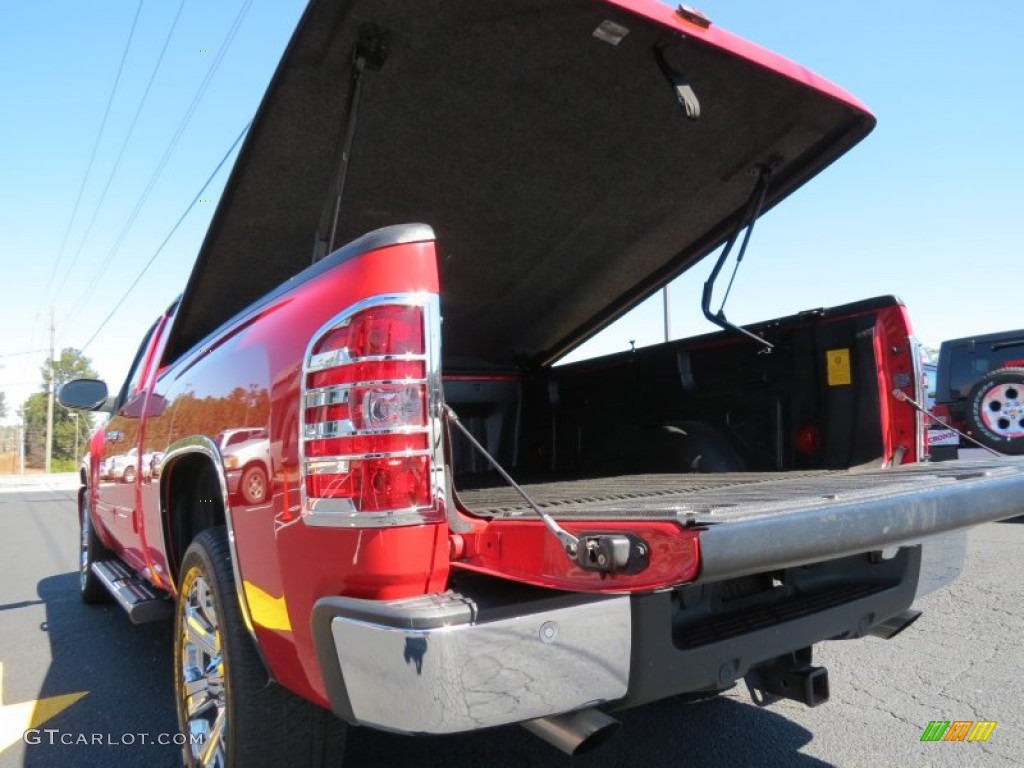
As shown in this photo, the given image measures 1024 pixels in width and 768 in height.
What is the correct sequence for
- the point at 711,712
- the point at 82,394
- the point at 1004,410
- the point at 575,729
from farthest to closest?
the point at 1004,410 < the point at 82,394 < the point at 711,712 < the point at 575,729

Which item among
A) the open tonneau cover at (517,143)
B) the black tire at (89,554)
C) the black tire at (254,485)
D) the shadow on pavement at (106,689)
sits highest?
the open tonneau cover at (517,143)

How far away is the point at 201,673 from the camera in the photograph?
2.58 meters

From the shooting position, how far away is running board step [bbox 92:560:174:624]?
3.29 meters

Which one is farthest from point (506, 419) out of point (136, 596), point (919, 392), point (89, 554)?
point (89, 554)

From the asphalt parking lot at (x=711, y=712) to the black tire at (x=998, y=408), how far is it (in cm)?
311

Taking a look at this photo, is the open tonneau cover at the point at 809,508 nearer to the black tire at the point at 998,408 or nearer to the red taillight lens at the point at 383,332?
the red taillight lens at the point at 383,332

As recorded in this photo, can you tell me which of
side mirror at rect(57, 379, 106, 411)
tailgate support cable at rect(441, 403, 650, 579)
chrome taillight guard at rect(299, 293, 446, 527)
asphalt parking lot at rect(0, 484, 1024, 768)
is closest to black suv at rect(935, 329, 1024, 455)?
asphalt parking lot at rect(0, 484, 1024, 768)

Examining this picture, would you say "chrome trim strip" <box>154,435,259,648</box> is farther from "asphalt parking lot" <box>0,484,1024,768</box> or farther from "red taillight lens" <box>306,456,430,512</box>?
"asphalt parking lot" <box>0,484,1024,768</box>

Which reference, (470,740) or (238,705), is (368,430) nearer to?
(238,705)

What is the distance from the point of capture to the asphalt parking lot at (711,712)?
2.82m

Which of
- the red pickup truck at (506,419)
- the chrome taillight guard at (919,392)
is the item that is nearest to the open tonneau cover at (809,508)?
the red pickup truck at (506,419)

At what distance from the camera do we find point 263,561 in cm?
204

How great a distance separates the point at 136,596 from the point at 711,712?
2.75 meters

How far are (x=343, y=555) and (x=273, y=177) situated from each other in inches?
66.3
